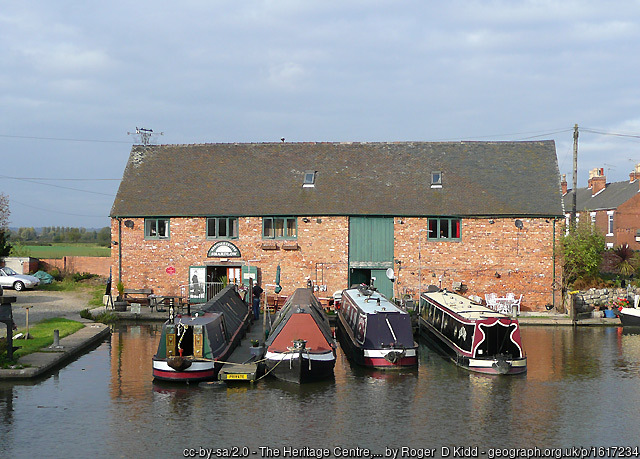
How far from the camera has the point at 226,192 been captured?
3619 centimetres

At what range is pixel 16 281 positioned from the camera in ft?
135

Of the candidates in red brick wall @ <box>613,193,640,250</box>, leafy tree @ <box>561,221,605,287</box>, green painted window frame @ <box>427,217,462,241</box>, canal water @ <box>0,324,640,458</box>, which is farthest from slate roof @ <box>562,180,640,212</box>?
canal water @ <box>0,324,640,458</box>

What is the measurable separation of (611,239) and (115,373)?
147 ft

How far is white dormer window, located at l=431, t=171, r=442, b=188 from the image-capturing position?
3572cm

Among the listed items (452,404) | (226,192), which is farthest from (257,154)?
(452,404)

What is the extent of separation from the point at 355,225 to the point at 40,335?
16.2 meters

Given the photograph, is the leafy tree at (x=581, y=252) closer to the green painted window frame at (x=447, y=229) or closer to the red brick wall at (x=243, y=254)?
the green painted window frame at (x=447, y=229)

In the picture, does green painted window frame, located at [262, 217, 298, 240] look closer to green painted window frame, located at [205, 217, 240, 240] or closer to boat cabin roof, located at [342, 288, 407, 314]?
green painted window frame, located at [205, 217, 240, 240]

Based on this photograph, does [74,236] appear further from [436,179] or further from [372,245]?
[436,179]

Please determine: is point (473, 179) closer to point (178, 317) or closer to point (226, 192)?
point (226, 192)

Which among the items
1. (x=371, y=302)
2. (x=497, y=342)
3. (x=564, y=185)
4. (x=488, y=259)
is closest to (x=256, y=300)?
(x=371, y=302)

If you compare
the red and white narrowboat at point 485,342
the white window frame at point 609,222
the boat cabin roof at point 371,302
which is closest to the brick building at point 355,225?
the boat cabin roof at point 371,302

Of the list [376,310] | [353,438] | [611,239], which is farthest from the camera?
[611,239]

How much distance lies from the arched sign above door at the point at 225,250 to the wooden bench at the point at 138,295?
3973 mm
